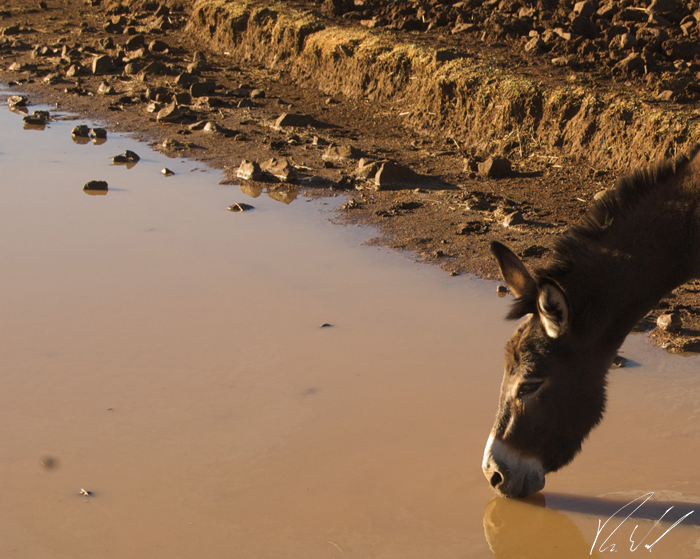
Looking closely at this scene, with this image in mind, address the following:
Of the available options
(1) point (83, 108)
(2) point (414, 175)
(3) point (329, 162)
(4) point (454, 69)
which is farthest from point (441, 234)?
(1) point (83, 108)

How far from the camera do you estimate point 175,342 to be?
5363 millimetres

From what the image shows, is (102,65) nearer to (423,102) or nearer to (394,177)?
(423,102)

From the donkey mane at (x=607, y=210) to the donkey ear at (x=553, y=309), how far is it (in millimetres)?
226

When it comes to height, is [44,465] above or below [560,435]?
below

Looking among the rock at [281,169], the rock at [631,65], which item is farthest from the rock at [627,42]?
the rock at [281,169]

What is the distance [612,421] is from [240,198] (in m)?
4.80

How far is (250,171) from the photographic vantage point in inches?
336

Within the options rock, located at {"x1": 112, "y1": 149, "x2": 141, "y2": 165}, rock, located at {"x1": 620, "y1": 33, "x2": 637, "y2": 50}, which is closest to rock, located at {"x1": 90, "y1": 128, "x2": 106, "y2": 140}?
rock, located at {"x1": 112, "y1": 149, "x2": 141, "y2": 165}

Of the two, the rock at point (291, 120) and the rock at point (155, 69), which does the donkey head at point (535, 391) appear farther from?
the rock at point (155, 69)

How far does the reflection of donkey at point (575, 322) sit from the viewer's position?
3.37m

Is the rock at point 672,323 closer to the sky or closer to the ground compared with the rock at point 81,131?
closer to the sky

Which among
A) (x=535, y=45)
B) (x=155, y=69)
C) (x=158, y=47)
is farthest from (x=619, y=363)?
(x=158, y=47)

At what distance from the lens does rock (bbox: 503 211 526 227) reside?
691 cm

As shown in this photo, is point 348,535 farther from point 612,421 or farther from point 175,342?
point 175,342
